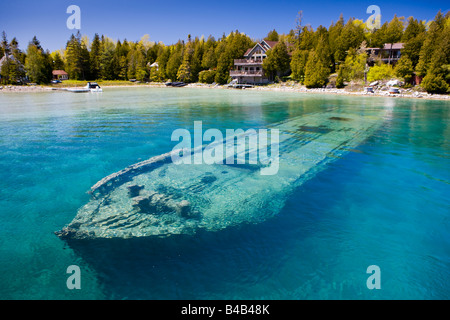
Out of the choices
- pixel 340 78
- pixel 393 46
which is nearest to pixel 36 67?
pixel 340 78

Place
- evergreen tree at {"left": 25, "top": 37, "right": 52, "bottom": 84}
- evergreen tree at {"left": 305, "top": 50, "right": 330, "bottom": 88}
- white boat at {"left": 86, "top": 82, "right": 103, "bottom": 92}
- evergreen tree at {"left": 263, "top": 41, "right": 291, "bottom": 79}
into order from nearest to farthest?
white boat at {"left": 86, "top": 82, "right": 103, "bottom": 92}
evergreen tree at {"left": 305, "top": 50, "right": 330, "bottom": 88}
evergreen tree at {"left": 263, "top": 41, "right": 291, "bottom": 79}
evergreen tree at {"left": 25, "top": 37, "right": 52, "bottom": 84}

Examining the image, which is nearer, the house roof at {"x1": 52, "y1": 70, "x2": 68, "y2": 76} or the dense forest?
the dense forest

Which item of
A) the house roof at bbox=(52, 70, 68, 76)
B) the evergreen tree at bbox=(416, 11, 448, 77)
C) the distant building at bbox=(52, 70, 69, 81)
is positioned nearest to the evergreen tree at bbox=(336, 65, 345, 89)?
the evergreen tree at bbox=(416, 11, 448, 77)

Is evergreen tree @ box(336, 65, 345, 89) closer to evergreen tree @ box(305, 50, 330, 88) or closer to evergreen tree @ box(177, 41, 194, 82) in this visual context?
evergreen tree @ box(305, 50, 330, 88)

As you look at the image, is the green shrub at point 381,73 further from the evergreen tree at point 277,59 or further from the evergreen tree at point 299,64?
the evergreen tree at point 277,59
